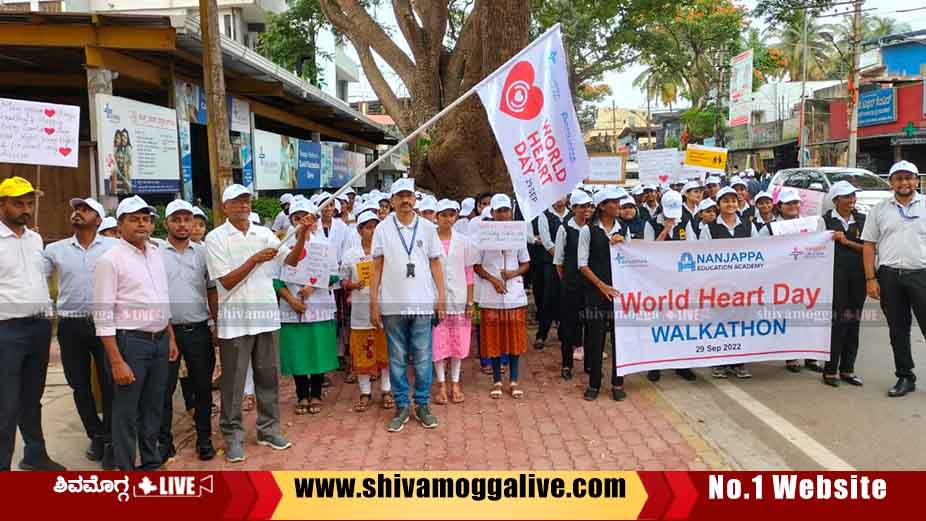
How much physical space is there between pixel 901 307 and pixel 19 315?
6.58 m

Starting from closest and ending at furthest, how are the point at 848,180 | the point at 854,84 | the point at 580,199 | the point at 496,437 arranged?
the point at 496,437, the point at 580,199, the point at 848,180, the point at 854,84

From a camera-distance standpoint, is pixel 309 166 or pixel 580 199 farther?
pixel 309 166

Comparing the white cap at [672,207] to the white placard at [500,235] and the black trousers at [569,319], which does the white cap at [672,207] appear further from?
the white placard at [500,235]

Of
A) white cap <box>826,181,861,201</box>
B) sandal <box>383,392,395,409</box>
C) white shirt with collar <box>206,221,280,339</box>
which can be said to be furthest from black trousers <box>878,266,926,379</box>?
white shirt with collar <box>206,221,280,339</box>

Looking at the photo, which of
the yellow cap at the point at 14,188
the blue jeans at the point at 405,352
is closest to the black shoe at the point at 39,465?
the yellow cap at the point at 14,188

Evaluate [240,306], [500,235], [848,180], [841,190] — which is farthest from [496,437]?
[848,180]

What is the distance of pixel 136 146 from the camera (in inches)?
364

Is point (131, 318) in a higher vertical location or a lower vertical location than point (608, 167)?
lower

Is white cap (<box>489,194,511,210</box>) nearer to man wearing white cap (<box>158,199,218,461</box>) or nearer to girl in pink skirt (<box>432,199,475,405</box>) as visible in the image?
girl in pink skirt (<box>432,199,475,405</box>)

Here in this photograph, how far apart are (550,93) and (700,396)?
2.89 meters

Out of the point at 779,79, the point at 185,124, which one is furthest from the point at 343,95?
the point at 779,79

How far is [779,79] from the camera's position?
54.1 metres

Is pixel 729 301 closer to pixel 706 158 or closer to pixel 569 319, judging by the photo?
pixel 569 319

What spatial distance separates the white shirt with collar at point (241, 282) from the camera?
4629 millimetres
